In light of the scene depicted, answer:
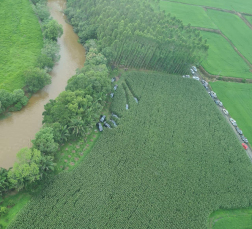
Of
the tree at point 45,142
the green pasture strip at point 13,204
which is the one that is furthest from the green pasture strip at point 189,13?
the green pasture strip at point 13,204

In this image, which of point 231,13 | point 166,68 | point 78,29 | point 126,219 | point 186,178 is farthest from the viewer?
point 231,13

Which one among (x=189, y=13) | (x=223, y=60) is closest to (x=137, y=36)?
(x=223, y=60)

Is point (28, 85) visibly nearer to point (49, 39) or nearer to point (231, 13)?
point (49, 39)

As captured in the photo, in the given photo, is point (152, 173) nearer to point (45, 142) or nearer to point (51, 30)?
point (45, 142)

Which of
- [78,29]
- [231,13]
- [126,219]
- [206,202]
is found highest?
[231,13]

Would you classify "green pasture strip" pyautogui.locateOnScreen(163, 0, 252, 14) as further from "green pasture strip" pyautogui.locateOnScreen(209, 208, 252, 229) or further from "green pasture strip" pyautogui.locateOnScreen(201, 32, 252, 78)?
"green pasture strip" pyautogui.locateOnScreen(209, 208, 252, 229)

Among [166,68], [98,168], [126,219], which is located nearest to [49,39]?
[166,68]

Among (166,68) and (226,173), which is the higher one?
(166,68)

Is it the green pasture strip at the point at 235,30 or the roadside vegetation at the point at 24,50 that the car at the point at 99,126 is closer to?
the roadside vegetation at the point at 24,50
